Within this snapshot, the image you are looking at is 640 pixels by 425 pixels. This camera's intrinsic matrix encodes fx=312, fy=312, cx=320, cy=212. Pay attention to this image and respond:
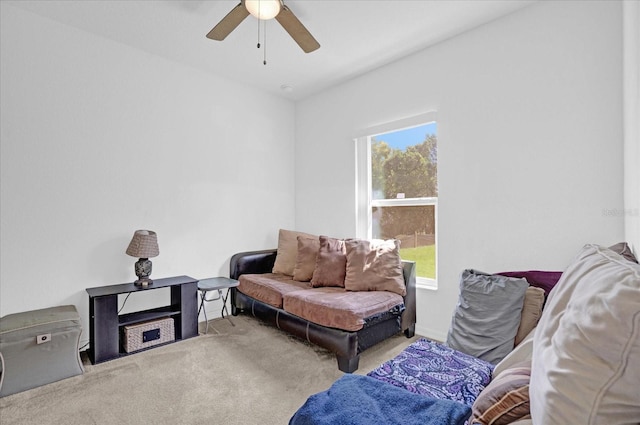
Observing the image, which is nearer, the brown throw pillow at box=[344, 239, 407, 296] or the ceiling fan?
the ceiling fan

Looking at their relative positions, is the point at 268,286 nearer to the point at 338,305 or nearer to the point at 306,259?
the point at 306,259

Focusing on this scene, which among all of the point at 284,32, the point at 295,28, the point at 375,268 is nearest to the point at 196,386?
the point at 375,268

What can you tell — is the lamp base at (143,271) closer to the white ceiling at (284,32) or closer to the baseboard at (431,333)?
the white ceiling at (284,32)

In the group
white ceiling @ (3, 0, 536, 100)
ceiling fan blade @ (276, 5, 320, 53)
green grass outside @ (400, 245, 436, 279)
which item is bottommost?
green grass outside @ (400, 245, 436, 279)

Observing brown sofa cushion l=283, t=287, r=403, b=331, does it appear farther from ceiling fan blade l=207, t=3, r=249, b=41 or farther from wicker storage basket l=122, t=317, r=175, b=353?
ceiling fan blade l=207, t=3, r=249, b=41

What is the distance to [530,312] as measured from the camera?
1834mm

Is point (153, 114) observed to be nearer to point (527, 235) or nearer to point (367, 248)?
point (367, 248)

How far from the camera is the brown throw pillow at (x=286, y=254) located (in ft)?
12.2

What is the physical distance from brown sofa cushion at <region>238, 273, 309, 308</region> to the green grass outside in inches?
46.2

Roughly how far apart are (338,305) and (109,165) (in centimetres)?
252

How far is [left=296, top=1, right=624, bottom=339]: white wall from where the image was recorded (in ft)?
7.09

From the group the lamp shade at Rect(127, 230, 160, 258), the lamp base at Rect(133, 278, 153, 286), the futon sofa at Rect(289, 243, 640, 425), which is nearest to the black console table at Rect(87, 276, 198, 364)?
the lamp base at Rect(133, 278, 153, 286)

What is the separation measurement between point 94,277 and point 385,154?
320 cm

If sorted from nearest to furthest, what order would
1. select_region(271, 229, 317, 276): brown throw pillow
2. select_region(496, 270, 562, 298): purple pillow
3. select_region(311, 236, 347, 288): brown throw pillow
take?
select_region(496, 270, 562, 298): purple pillow < select_region(311, 236, 347, 288): brown throw pillow < select_region(271, 229, 317, 276): brown throw pillow
